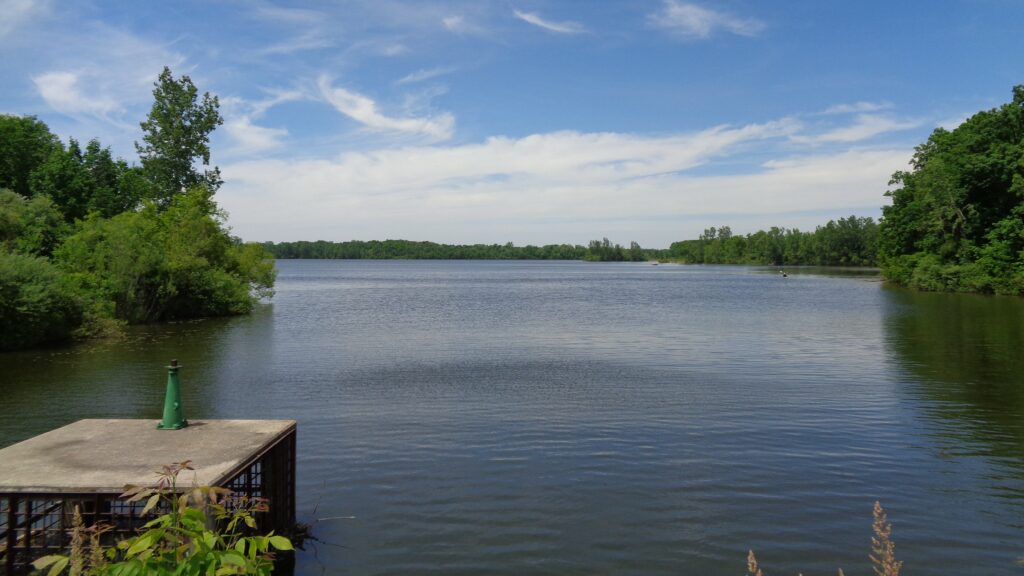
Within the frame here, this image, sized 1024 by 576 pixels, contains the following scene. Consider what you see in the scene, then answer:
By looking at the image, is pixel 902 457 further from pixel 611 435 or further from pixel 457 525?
pixel 457 525

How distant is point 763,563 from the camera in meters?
7.77

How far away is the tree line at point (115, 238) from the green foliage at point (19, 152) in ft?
0.30

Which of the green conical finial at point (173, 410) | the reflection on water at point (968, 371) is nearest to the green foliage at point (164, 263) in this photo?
the green conical finial at point (173, 410)

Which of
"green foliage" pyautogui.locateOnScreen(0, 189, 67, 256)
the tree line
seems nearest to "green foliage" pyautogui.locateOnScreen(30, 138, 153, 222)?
the tree line

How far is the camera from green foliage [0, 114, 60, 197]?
51594 mm

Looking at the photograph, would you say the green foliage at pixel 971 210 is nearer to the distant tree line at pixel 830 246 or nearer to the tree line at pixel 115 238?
the tree line at pixel 115 238

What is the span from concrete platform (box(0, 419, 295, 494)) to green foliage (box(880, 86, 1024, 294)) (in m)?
59.4

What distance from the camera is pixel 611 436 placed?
1299 cm

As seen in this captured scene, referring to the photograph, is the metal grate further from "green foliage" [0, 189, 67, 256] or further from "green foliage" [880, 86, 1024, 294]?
"green foliage" [880, 86, 1024, 294]

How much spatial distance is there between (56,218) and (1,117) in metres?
23.8

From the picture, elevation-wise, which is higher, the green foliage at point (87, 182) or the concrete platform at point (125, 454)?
the green foliage at point (87, 182)

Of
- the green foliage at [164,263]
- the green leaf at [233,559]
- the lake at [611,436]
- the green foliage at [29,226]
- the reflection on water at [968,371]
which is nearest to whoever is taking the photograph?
the green leaf at [233,559]

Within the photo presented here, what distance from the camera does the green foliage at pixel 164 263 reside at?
33.5 m

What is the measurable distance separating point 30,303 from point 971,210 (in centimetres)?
6647
